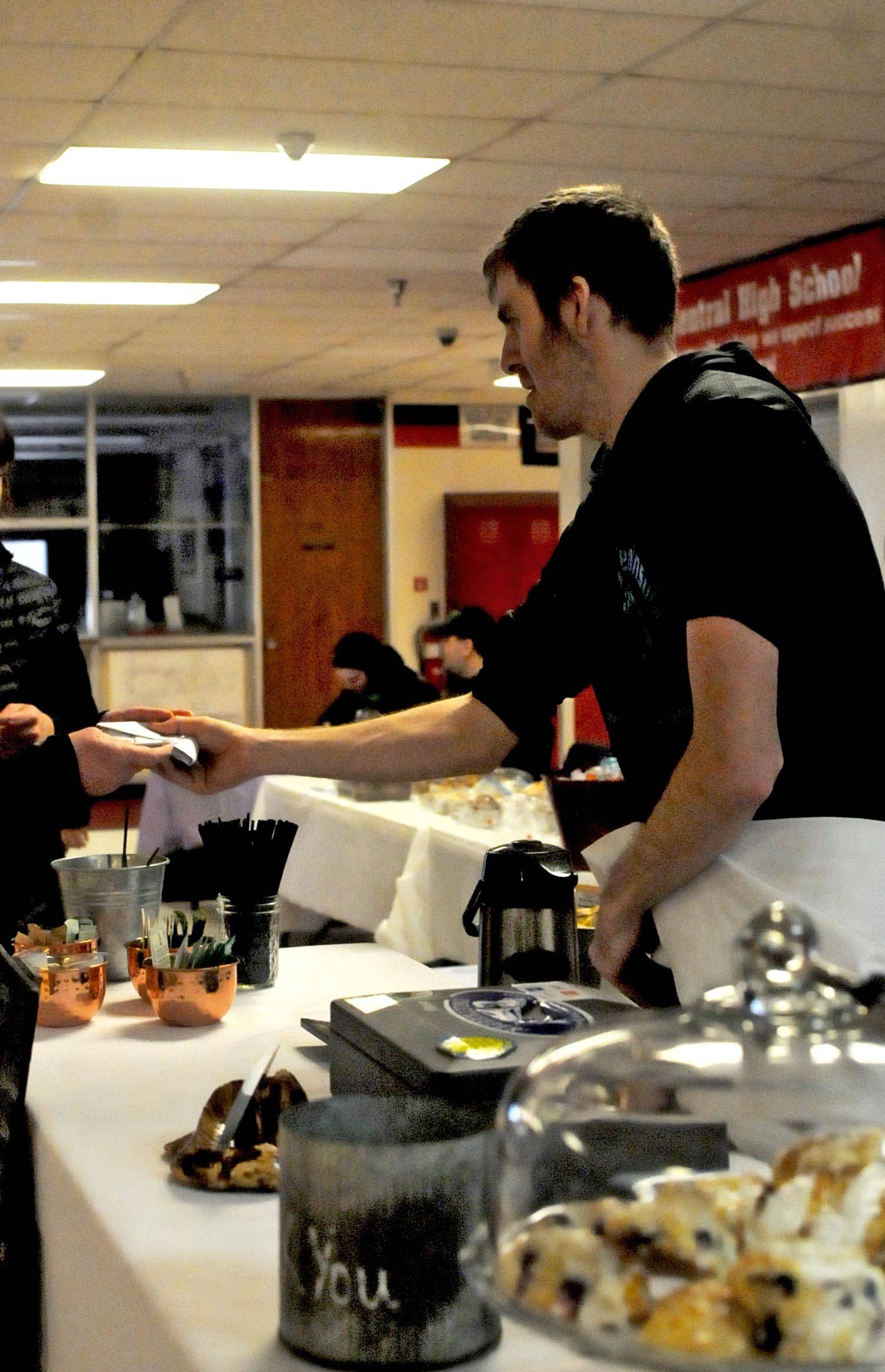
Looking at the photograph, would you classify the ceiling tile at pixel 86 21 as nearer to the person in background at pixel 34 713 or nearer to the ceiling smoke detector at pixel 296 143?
the ceiling smoke detector at pixel 296 143

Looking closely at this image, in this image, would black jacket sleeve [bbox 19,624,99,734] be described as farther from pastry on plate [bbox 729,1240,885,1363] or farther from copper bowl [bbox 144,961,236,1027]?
pastry on plate [bbox 729,1240,885,1363]

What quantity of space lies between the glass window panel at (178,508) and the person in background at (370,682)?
13.7 feet

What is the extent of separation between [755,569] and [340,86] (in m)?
3.01

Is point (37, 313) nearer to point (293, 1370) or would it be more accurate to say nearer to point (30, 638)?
point (30, 638)

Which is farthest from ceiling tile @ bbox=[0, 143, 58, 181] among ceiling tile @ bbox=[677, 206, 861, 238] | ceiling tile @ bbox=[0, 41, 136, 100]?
ceiling tile @ bbox=[677, 206, 861, 238]

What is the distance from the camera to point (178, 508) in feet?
36.8

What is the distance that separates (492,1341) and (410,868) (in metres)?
3.24

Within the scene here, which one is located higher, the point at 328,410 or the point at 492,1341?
the point at 328,410

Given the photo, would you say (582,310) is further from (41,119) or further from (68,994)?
(41,119)

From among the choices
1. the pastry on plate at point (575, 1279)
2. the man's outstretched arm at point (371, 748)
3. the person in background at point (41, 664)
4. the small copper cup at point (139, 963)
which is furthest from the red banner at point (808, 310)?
the pastry on plate at point (575, 1279)

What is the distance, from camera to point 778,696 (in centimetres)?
142

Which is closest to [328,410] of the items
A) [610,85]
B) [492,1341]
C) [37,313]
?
[37,313]

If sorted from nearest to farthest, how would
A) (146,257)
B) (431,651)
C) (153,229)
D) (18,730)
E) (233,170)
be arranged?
(18,730), (233,170), (153,229), (146,257), (431,651)

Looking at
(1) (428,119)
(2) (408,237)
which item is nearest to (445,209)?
(2) (408,237)
